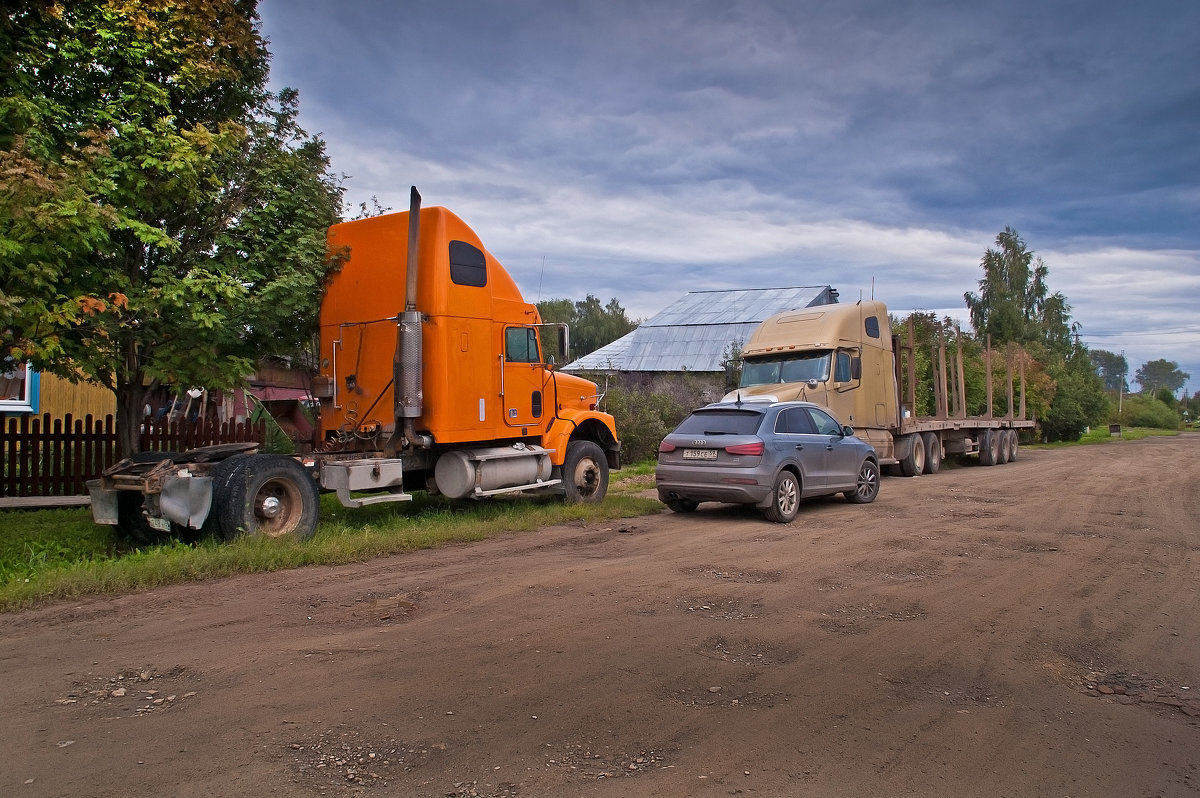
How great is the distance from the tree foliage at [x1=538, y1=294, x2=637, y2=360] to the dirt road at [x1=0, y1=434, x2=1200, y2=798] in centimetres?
6753

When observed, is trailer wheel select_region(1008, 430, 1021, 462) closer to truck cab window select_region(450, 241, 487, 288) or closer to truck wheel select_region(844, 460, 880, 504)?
truck wheel select_region(844, 460, 880, 504)

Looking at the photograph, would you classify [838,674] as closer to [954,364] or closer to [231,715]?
[231,715]

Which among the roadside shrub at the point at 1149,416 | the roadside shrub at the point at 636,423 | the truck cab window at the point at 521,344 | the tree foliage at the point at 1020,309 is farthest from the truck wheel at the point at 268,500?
the roadside shrub at the point at 1149,416

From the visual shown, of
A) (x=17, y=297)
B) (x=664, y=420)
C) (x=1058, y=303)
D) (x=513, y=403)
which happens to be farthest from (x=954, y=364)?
(x=1058, y=303)

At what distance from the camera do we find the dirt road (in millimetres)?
3689

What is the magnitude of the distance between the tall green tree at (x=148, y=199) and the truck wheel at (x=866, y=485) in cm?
852

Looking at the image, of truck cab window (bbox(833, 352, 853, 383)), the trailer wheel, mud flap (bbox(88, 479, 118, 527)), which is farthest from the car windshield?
the trailer wheel

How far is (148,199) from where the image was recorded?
27.6 feet

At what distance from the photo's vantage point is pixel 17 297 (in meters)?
6.89

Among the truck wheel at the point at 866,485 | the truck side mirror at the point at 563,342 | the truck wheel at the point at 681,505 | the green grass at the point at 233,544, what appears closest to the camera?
the green grass at the point at 233,544

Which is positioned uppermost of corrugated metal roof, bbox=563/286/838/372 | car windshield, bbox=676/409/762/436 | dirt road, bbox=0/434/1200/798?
corrugated metal roof, bbox=563/286/838/372

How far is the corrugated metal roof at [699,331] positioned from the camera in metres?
40.9

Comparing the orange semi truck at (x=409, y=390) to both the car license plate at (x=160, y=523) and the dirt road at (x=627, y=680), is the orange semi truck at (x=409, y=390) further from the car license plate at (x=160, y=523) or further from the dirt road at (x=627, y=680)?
the dirt road at (x=627, y=680)

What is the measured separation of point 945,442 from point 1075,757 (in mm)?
19459
